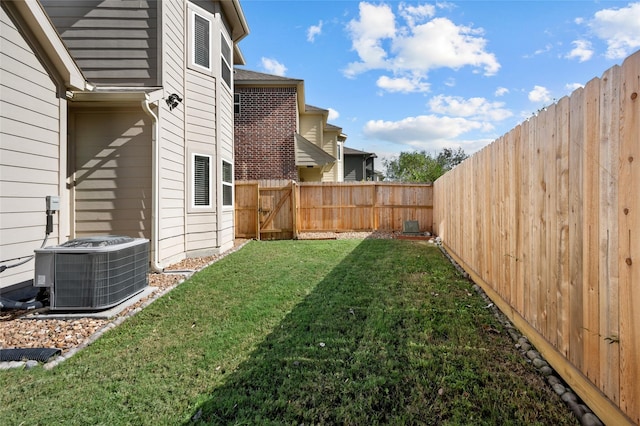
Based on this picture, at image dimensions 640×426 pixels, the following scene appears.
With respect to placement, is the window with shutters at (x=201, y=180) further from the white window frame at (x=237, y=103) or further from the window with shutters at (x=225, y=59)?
the white window frame at (x=237, y=103)

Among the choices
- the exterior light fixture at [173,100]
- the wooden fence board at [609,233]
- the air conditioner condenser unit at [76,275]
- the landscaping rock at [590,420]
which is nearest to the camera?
the wooden fence board at [609,233]

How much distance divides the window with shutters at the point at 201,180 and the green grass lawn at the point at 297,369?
3154 mm

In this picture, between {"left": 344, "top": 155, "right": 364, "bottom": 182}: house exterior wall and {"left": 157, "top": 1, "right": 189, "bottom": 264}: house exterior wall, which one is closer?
{"left": 157, "top": 1, "right": 189, "bottom": 264}: house exterior wall

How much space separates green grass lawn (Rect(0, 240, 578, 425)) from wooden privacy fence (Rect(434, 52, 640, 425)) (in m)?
0.32

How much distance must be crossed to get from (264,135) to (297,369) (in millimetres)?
10792

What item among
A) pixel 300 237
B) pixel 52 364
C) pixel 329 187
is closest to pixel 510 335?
pixel 52 364

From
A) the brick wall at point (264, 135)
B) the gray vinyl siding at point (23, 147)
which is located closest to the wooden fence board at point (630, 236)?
the gray vinyl siding at point (23, 147)

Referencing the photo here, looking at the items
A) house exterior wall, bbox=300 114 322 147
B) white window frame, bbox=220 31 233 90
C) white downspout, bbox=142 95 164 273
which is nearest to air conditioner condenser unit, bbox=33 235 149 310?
white downspout, bbox=142 95 164 273

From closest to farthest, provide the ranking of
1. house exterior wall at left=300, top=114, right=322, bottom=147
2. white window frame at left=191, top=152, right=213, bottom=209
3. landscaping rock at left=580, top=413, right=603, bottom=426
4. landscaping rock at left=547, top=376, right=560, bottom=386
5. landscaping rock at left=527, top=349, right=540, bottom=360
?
1. landscaping rock at left=580, top=413, right=603, bottom=426
2. landscaping rock at left=547, top=376, right=560, bottom=386
3. landscaping rock at left=527, top=349, right=540, bottom=360
4. white window frame at left=191, top=152, right=213, bottom=209
5. house exterior wall at left=300, top=114, right=322, bottom=147

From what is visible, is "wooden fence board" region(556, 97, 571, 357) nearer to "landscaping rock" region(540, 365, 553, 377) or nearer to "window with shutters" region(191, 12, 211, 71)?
"landscaping rock" region(540, 365, 553, 377)

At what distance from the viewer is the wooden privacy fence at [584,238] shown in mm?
1534

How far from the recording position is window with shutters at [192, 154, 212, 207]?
6918 mm

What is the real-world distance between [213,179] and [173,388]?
571cm

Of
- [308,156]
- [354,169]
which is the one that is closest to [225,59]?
[308,156]
